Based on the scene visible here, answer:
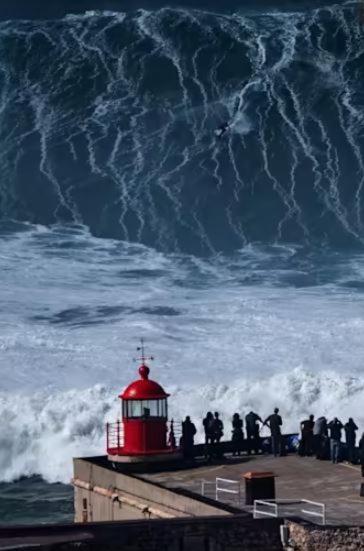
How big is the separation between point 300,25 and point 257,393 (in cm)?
4687

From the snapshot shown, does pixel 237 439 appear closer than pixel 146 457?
No

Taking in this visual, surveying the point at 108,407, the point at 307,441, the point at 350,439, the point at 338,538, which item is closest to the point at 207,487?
the point at 350,439

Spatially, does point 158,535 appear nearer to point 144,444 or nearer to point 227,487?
point 227,487

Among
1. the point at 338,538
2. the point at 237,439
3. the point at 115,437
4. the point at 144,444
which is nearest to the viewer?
the point at 338,538

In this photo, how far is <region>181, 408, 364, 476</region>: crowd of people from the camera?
32062 mm

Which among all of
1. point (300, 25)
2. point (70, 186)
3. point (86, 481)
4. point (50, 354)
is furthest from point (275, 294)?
point (86, 481)

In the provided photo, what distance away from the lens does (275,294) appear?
223ft

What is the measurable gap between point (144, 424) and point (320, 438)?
3447mm

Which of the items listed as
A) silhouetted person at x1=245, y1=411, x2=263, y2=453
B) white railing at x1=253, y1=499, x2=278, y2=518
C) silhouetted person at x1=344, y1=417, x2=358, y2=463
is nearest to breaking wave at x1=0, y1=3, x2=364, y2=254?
silhouetted person at x1=245, y1=411, x2=263, y2=453

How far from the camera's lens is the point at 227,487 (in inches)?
1160

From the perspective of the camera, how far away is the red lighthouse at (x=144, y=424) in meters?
31.2

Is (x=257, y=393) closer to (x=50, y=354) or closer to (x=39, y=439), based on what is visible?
(x=39, y=439)

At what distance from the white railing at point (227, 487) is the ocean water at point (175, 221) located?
881cm

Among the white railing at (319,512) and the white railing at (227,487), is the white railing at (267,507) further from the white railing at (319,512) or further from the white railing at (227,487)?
the white railing at (227,487)
